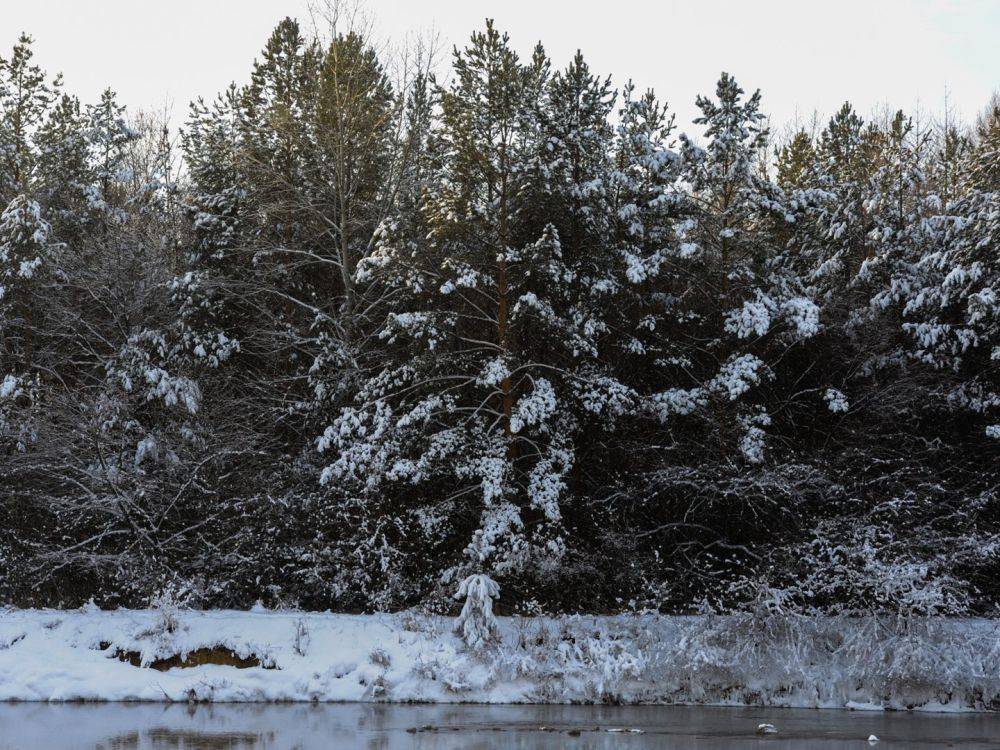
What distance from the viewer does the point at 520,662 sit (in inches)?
709

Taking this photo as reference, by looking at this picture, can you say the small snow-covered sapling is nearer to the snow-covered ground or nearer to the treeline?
the snow-covered ground

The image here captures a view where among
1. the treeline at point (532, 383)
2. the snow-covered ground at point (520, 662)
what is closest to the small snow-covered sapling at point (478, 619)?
the snow-covered ground at point (520, 662)

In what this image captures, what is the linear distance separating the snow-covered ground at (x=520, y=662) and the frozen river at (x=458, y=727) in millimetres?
484

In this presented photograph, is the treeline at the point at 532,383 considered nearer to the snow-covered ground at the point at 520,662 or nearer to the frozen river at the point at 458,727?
the snow-covered ground at the point at 520,662

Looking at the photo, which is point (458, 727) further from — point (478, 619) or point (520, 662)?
point (478, 619)

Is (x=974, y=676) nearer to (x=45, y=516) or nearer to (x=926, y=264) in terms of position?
(x=926, y=264)

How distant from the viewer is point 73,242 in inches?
1166

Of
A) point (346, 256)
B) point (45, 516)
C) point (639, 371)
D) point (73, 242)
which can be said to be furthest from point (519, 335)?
point (73, 242)

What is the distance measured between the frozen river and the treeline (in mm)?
3025

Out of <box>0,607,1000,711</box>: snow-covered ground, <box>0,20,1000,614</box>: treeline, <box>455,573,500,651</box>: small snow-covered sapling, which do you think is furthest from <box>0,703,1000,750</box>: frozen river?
<box>0,20,1000,614</box>: treeline

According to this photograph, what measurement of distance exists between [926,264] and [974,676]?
9.51m

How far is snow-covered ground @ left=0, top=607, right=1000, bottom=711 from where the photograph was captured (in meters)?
17.8

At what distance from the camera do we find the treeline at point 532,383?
20844 mm

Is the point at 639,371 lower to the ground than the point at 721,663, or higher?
higher
